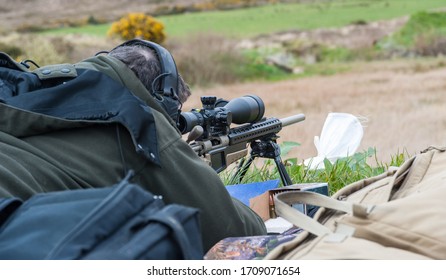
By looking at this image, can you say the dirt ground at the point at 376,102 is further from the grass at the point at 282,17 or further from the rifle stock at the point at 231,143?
the grass at the point at 282,17

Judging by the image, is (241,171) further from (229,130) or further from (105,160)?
(105,160)

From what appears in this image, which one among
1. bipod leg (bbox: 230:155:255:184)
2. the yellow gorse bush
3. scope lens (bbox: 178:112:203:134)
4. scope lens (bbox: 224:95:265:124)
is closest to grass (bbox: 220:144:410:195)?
bipod leg (bbox: 230:155:255:184)

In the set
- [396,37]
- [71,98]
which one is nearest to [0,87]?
[71,98]

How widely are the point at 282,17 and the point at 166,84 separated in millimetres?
10932

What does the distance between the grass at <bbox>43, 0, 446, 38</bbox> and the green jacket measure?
899 centimetres

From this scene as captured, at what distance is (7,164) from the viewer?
73.7 inches

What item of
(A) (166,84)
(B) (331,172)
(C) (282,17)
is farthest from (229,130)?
(C) (282,17)

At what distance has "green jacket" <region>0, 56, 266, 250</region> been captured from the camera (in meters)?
1.95

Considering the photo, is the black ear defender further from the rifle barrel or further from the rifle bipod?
the rifle barrel

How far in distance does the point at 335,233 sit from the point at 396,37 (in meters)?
9.88

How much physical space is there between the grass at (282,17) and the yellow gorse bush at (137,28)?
0.25 m

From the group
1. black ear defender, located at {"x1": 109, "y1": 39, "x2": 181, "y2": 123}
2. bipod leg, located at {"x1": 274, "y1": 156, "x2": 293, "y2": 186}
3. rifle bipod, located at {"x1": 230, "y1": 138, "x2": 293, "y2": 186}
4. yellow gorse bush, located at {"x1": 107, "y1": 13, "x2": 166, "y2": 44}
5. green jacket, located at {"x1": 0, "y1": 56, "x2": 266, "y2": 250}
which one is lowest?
yellow gorse bush, located at {"x1": 107, "y1": 13, "x2": 166, "y2": 44}

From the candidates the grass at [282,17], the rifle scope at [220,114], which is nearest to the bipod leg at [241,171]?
the rifle scope at [220,114]
